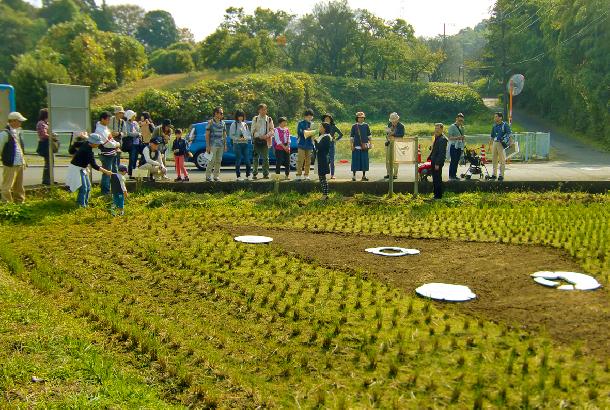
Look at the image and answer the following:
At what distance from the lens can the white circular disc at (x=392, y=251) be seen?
904 centimetres

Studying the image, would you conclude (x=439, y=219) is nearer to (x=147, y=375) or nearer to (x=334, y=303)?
(x=334, y=303)

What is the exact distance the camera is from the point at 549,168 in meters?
23.0

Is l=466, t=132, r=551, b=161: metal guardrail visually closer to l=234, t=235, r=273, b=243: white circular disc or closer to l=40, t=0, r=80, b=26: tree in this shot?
l=234, t=235, r=273, b=243: white circular disc

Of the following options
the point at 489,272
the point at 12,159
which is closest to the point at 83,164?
the point at 12,159

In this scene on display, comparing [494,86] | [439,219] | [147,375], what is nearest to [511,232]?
[439,219]

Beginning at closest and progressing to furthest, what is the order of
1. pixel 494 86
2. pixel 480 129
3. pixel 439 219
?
pixel 439 219, pixel 480 129, pixel 494 86

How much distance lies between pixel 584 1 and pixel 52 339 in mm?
38784

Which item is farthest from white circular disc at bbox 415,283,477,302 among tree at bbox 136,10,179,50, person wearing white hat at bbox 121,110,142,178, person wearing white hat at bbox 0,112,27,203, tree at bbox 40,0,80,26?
tree at bbox 136,10,179,50

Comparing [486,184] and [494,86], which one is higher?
[494,86]

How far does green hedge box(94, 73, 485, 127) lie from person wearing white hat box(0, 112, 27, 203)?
97.1 ft

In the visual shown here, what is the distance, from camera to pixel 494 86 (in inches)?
2653

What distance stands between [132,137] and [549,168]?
48.7 feet

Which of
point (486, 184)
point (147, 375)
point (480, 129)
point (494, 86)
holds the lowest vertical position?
point (147, 375)

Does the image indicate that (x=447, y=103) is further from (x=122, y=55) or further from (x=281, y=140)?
(x=281, y=140)
